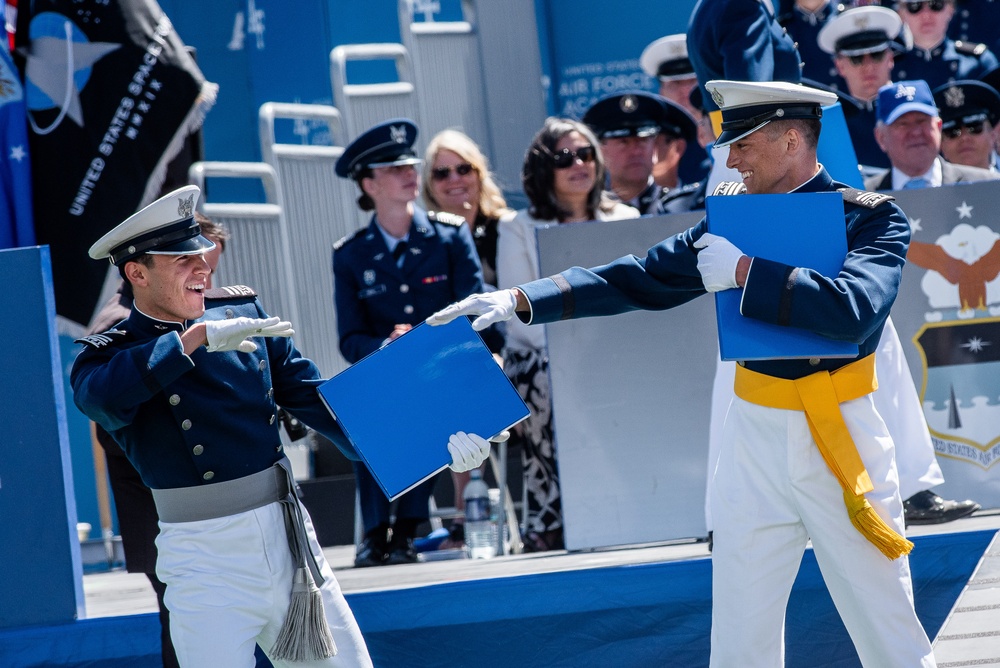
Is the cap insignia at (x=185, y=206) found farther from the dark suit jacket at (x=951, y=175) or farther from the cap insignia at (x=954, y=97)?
the cap insignia at (x=954, y=97)

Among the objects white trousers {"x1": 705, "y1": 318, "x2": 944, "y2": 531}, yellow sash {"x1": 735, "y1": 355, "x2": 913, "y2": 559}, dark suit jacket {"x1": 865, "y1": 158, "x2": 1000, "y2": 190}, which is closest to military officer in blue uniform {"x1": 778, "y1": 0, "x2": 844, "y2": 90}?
dark suit jacket {"x1": 865, "y1": 158, "x2": 1000, "y2": 190}

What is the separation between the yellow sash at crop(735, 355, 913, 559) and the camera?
3510 mm

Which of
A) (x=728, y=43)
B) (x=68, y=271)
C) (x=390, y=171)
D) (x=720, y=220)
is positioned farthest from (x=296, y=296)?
(x=720, y=220)

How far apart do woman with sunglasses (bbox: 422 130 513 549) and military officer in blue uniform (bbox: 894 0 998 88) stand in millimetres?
2814

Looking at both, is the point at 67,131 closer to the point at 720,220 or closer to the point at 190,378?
the point at 190,378

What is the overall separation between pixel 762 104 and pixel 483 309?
0.93 metres

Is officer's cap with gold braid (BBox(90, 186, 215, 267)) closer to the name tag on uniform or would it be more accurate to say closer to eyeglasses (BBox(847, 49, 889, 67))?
the name tag on uniform

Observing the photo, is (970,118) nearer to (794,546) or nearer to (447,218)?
(447,218)

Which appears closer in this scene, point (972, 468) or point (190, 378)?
point (190, 378)

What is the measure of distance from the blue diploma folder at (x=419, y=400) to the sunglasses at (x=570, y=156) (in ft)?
7.00

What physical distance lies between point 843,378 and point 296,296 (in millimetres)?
4764

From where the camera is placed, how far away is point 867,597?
354 cm

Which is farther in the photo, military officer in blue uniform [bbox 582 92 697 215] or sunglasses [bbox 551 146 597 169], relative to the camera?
military officer in blue uniform [bbox 582 92 697 215]

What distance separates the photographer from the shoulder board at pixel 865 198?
3.64 meters
